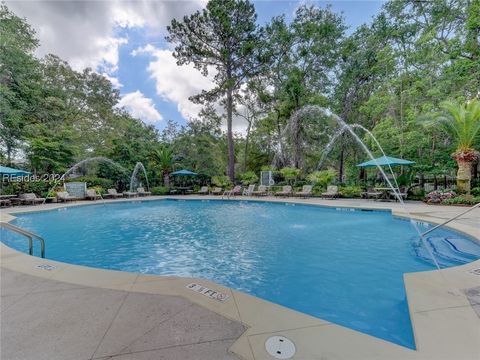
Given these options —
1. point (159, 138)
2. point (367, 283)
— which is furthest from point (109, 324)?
point (159, 138)

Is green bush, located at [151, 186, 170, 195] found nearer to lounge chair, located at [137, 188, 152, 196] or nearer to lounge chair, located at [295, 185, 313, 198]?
lounge chair, located at [137, 188, 152, 196]

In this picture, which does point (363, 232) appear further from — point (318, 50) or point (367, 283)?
point (318, 50)

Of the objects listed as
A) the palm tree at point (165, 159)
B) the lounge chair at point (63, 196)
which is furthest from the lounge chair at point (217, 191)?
the lounge chair at point (63, 196)

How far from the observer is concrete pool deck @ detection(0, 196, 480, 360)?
1.87m

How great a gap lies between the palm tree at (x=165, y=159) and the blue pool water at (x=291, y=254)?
11766 millimetres

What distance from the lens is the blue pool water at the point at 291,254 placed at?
348cm

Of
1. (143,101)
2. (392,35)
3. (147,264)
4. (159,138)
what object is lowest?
(147,264)

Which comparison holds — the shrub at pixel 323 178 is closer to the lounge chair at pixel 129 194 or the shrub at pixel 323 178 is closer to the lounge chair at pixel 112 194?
the lounge chair at pixel 129 194

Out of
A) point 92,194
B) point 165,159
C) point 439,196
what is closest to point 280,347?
point 439,196

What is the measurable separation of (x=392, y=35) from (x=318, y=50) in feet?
17.0

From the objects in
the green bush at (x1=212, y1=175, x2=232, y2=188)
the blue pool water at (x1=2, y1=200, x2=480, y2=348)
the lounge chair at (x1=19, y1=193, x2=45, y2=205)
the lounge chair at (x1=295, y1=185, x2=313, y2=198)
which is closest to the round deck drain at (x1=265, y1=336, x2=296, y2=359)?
the blue pool water at (x1=2, y1=200, x2=480, y2=348)

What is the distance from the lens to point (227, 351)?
1866 millimetres

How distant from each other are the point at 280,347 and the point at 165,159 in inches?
816

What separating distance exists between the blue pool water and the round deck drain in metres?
1.38
